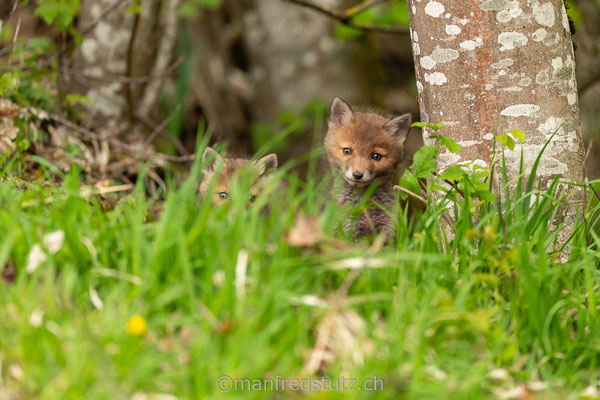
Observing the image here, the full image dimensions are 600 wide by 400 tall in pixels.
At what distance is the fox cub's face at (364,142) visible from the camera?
5.25m

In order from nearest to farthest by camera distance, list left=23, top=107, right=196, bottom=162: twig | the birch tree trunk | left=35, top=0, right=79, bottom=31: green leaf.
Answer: the birch tree trunk < left=23, top=107, right=196, bottom=162: twig < left=35, top=0, right=79, bottom=31: green leaf

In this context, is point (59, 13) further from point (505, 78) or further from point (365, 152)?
point (505, 78)

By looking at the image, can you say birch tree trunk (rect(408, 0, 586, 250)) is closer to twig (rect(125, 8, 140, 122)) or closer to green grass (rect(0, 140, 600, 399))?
green grass (rect(0, 140, 600, 399))

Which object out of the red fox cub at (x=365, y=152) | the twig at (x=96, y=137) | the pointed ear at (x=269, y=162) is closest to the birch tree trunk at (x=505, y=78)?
the red fox cub at (x=365, y=152)

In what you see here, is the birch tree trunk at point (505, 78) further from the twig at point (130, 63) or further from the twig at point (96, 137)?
the twig at point (130, 63)

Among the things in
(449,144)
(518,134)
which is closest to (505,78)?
(518,134)

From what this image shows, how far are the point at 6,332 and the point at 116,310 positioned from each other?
1.38 ft

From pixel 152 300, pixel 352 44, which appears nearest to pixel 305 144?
pixel 352 44

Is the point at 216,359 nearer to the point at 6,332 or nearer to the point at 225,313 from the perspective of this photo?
the point at 225,313

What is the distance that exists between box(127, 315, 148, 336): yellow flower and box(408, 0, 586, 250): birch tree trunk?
8.38 ft

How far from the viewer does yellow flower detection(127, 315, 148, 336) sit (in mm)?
2498

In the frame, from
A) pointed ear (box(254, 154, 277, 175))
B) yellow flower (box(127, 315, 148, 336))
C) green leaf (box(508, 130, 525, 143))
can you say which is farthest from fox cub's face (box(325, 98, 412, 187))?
yellow flower (box(127, 315, 148, 336))

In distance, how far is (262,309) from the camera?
2627 mm

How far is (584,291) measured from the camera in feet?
11.9
